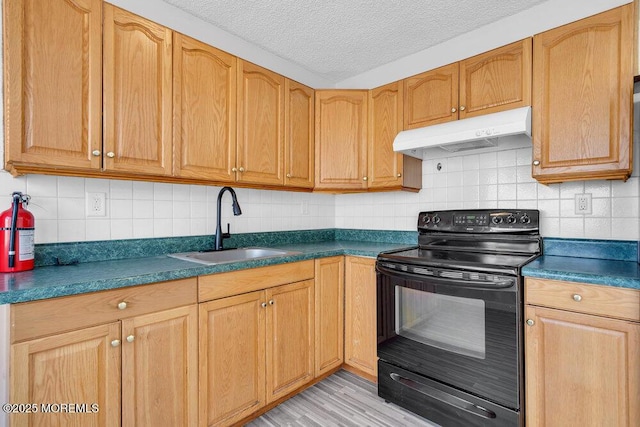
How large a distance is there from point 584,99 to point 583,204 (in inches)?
23.6

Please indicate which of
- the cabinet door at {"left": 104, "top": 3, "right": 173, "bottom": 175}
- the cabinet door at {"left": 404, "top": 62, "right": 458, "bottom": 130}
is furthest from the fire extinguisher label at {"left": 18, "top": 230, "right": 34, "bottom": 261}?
the cabinet door at {"left": 404, "top": 62, "right": 458, "bottom": 130}

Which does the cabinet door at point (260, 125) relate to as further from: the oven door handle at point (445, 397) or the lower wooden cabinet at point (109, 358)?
the oven door handle at point (445, 397)

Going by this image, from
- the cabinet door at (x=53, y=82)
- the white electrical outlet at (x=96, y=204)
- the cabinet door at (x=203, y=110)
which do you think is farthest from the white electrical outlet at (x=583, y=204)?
the white electrical outlet at (x=96, y=204)

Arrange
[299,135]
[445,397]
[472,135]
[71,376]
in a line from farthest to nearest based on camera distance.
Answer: [299,135] < [472,135] < [445,397] < [71,376]

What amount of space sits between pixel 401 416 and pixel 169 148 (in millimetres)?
2004

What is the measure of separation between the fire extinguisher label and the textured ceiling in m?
1.51

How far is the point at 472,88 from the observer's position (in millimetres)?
1913

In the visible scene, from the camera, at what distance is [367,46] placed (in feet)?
7.72

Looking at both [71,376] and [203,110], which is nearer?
[71,376]

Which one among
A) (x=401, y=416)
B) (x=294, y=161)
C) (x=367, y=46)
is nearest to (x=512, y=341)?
(x=401, y=416)

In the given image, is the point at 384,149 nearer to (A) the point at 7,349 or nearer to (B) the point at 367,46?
(B) the point at 367,46

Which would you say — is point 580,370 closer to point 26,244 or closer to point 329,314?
point 329,314

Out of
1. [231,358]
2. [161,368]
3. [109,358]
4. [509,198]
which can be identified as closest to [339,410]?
[231,358]

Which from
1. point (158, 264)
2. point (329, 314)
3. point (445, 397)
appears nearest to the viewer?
point (158, 264)
